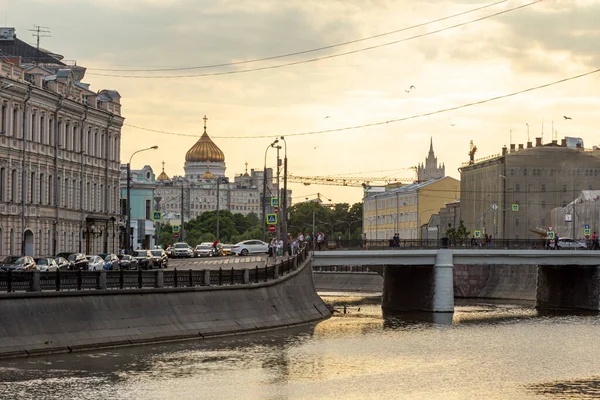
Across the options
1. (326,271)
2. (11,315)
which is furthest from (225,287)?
(326,271)

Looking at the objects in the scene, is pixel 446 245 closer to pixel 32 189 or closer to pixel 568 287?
pixel 568 287

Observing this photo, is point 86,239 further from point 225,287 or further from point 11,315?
point 11,315

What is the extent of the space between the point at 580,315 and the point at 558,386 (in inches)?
1882

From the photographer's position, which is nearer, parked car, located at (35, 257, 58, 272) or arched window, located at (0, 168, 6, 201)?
parked car, located at (35, 257, 58, 272)

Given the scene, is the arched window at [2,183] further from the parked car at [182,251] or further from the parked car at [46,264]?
the parked car at [182,251]

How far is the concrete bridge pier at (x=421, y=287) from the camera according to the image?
92.2 metres

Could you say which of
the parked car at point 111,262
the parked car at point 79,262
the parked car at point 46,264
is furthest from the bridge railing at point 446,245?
the parked car at point 46,264

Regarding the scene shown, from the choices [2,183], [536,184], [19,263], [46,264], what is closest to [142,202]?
[536,184]

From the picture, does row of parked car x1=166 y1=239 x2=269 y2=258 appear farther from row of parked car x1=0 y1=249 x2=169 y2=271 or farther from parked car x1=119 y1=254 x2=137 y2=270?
parked car x1=119 y1=254 x2=137 y2=270

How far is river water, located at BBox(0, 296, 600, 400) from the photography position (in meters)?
38.4

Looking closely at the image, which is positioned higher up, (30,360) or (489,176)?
(489,176)

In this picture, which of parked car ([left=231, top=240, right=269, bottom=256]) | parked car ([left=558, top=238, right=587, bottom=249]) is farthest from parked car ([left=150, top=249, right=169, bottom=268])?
parked car ([left=558, top=238, right=587, bottom=249])

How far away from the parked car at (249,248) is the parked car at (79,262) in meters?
40.7

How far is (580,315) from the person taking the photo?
88.7m
